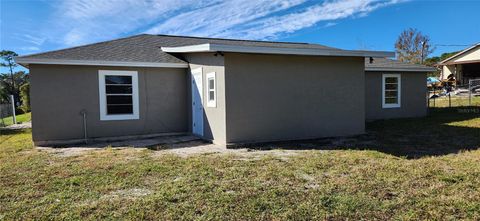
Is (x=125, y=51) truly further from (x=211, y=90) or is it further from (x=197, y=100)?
(x=211, y=90)

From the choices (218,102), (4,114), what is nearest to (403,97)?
(218,102)

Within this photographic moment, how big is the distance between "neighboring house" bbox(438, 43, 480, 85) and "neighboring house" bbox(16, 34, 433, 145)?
75.6 ft

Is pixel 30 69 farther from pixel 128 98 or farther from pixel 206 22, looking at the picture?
pixel 206 22

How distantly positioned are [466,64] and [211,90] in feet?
92.7

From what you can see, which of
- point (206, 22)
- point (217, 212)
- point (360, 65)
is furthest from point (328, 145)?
point (206, 22)

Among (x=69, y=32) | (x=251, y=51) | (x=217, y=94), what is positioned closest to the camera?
(x=251, y=51)

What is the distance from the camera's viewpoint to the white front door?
9.23 metres

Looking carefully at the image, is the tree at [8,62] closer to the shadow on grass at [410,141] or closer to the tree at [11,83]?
the tree at [11,83]

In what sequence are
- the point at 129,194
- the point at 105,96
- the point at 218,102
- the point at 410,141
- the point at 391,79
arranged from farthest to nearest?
the point at 391,79
the point at 105,96
the point at 410,141
the point at 218,102
the point at 129,194

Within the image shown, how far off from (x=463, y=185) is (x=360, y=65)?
5.38 metres

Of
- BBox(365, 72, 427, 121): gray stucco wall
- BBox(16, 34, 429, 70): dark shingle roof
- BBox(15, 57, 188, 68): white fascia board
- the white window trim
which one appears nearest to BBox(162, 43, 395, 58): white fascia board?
BBox(15, 57, 188, 68): white fascia board

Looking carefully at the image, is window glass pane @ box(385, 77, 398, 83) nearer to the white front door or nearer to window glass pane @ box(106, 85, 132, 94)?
the white front door

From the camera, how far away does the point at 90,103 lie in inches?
360

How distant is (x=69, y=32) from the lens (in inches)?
806
